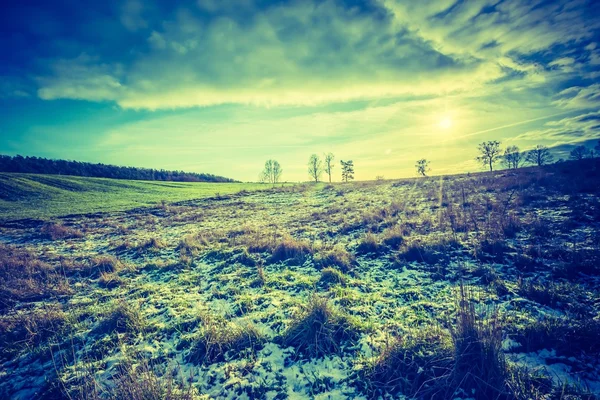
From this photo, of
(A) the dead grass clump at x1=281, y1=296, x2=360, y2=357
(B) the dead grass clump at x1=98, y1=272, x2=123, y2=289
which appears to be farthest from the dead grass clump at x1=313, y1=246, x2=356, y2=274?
(B) the dead grass clump at x1=98, y1=272, x2=123, y2=289

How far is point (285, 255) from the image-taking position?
906cm

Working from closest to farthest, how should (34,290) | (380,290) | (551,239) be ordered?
(380,290) → (34,290) → (551,239)

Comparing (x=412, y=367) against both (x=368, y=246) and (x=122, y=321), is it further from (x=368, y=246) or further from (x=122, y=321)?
(x=122, y=321)

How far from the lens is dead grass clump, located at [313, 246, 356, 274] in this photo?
7.70 meters

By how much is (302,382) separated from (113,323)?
4264 millimetres

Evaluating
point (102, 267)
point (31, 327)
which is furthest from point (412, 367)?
point (102, 267)

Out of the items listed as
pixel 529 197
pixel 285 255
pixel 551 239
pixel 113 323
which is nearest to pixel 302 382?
pixel 113 323

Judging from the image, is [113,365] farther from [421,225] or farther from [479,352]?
[421,225]

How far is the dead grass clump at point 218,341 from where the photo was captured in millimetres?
4383

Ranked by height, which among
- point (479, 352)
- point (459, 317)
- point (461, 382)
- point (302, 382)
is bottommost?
point (302, 382)

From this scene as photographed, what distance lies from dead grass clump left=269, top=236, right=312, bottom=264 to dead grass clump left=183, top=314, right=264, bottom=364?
12.8 ft

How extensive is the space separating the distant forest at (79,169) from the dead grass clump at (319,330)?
7359cm

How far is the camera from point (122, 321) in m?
5.39

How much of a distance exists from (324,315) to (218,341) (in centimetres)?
197
